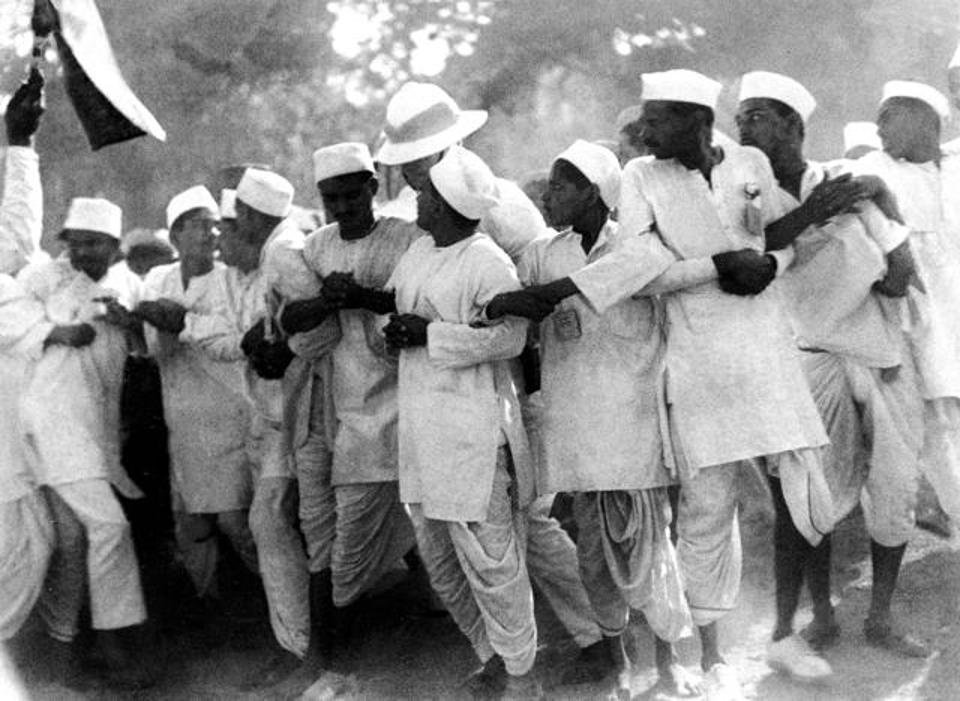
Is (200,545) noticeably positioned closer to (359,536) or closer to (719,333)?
(359,536)

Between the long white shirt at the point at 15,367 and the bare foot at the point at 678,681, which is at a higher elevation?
the long white shirt at the point at 15,367

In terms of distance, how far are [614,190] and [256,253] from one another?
1.69 metres

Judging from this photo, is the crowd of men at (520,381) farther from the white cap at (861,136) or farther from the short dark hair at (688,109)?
the white cap at (861,136)

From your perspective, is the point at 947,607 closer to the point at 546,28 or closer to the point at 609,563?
the point at 609,563

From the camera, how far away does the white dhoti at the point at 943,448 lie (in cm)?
536

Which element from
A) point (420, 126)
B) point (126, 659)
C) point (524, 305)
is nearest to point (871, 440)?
point (524, 305)

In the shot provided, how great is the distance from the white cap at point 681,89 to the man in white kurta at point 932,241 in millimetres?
1027

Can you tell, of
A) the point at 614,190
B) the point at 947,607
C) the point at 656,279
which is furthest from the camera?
the point at 947,607

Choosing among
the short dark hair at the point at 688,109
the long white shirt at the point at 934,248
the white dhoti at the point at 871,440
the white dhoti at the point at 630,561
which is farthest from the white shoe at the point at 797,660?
the short dark hair at the point at 688,109

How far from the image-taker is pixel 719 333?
4.58 meters

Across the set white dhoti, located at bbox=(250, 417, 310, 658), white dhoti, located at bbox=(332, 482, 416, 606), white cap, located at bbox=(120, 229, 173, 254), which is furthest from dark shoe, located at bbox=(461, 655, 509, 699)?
white cap, located at bbox=(120, 229, 173, 254)

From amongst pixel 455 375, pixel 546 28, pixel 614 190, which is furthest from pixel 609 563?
pixel 546 28

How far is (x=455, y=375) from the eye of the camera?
15.4 feet

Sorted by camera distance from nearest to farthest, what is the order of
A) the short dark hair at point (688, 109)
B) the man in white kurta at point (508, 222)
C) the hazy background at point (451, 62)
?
the short dark hair at point (688, 109) → the man in white kurta at point (508, 222) → the hazy background at point (451, 62)
